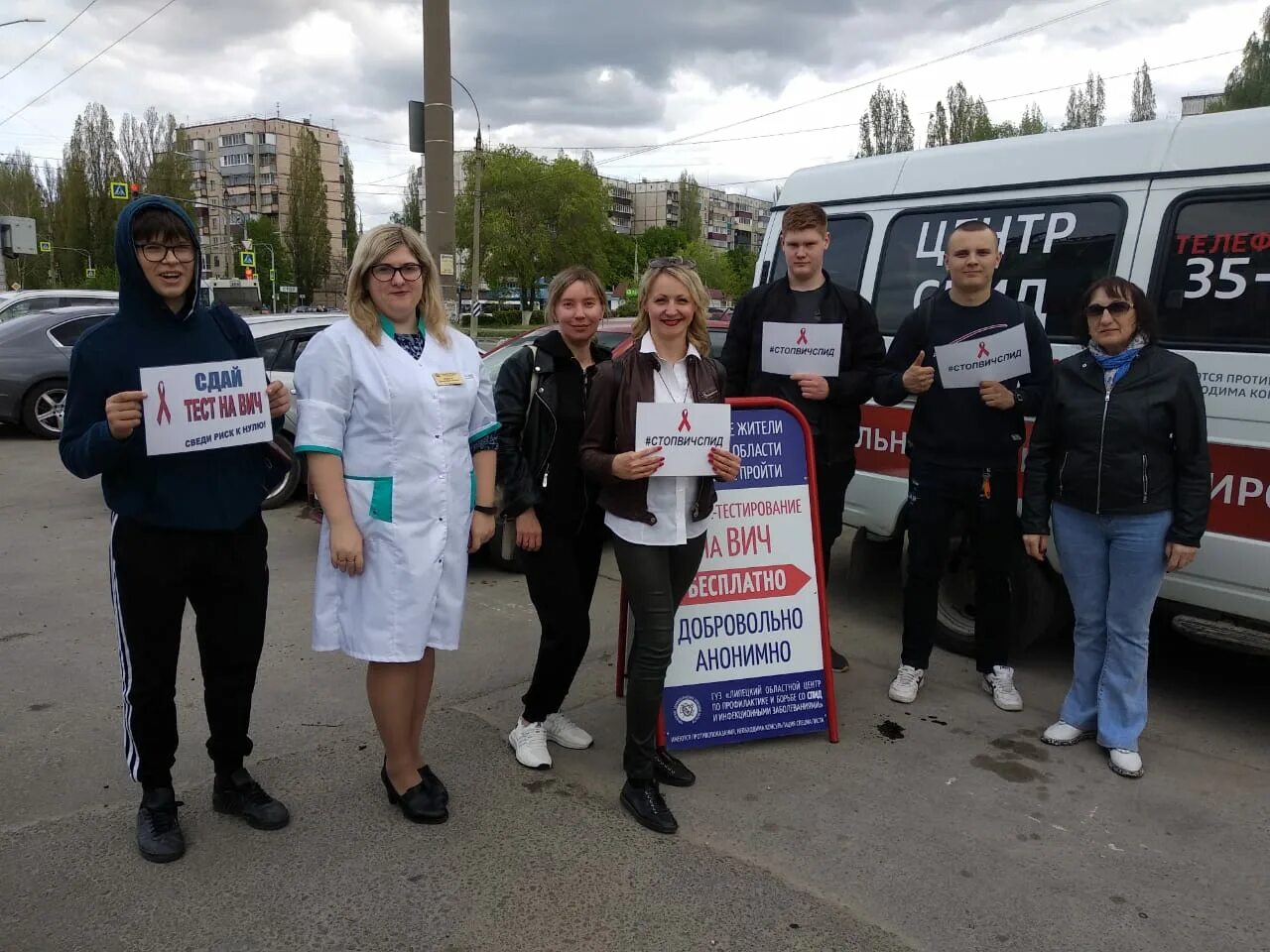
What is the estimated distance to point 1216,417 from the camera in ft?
12.3

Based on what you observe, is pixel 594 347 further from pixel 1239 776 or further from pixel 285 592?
pixel 285 592

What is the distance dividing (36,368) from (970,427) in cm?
1199

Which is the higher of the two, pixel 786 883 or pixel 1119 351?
pixel 1119 351

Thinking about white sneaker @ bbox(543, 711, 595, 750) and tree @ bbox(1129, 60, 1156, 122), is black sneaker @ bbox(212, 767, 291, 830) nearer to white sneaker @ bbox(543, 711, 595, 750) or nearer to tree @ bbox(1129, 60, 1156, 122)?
white sneaker @ bbox(543, 711, 595, 750)

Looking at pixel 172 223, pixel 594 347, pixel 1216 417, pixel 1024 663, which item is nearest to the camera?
pixel 172 223

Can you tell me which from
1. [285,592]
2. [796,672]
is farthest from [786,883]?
[285,592]

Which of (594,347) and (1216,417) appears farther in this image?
(1216,417)

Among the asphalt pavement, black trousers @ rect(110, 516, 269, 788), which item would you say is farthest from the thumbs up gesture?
black trousers @ rect(110, 516, 269, 788)

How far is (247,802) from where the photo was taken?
3152mm

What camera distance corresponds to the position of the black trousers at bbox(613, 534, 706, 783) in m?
3.16

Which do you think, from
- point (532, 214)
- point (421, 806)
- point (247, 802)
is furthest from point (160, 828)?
point (532, 214)

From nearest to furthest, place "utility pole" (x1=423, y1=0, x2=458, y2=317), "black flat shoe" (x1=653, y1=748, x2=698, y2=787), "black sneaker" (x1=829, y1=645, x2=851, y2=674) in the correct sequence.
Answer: "black flat shoe" (x1=653, y1=748, x2=698, y2=787), "black sneaker" (x1=829, y1=645, x2=851, y2=674), "utility pole" (x1=423, y1=0, x2=458, y2=317)

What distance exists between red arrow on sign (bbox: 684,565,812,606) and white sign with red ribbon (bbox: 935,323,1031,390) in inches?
42.2

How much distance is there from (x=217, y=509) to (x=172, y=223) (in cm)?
86
